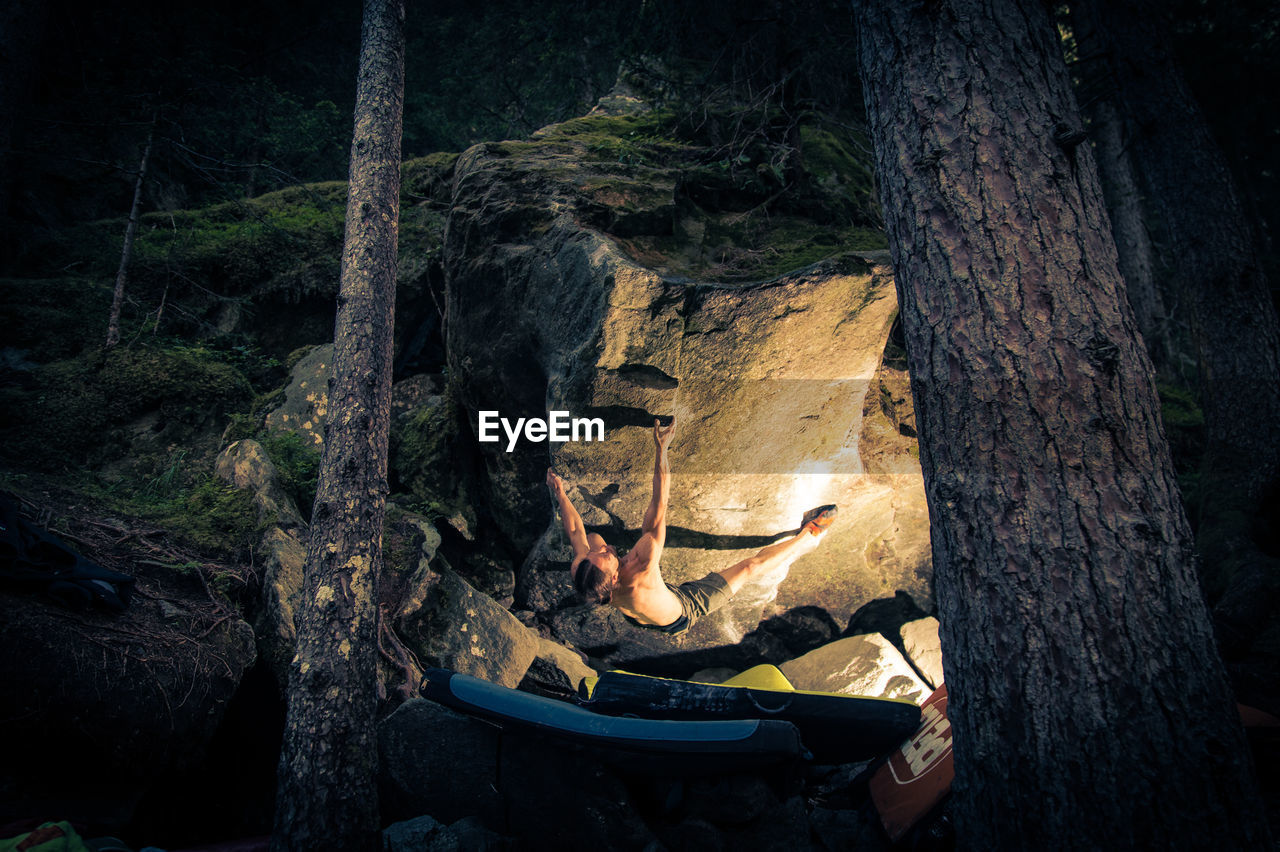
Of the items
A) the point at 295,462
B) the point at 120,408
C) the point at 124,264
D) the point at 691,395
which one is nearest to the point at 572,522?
the point at 691,395

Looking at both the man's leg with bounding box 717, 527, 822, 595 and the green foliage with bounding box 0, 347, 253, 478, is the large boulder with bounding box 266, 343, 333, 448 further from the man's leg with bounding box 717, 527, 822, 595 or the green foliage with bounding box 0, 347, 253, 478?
the man's leg with bounding box 717, 527, 822, 595

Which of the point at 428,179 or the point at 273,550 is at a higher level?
the point at 428,179

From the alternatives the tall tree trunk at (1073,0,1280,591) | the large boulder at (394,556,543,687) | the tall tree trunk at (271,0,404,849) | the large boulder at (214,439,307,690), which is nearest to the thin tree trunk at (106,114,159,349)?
the large boulder at (214,439,307,690)

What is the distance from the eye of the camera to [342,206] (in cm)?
876

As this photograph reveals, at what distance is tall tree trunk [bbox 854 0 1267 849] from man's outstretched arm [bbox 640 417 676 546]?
289cm

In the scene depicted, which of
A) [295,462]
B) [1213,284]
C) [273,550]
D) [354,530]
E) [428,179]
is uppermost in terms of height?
[428,179]

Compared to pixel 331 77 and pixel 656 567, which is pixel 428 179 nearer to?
pixel 331 77

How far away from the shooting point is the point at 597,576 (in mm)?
4605

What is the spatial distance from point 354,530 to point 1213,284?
7.30m

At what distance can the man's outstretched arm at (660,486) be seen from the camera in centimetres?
475

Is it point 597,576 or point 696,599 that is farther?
point 696,599

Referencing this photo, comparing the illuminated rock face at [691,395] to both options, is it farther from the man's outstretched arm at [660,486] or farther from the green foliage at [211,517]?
the green foliage at [211,517]

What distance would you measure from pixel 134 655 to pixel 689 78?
761cm

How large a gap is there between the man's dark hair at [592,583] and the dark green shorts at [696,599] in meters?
0.47
